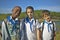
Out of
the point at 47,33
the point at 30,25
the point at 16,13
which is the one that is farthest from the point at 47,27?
the point at 16,13

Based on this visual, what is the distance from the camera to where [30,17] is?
1.71m

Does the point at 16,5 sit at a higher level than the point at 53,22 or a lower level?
higher

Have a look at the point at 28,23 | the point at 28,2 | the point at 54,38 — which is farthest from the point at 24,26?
the point at 54,38

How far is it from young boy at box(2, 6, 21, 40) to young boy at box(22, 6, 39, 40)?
10cm

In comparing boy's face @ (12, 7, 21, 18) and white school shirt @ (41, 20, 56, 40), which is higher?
boy's face @ (12, 7, 21, 18)

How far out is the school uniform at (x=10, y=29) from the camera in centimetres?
166

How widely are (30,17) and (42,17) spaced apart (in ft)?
0.57

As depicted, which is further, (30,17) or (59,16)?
(59,16)

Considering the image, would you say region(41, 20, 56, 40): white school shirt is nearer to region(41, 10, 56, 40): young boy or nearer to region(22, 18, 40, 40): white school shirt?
region(41, 10, 56, 40): young boy

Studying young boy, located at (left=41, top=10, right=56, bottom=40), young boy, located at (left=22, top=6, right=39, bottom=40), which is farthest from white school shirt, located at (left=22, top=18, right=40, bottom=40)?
young boy, located at (left=41, top=10, right=56, bottom=40)

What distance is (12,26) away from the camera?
169 centimetres

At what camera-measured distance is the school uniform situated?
166 centimetres

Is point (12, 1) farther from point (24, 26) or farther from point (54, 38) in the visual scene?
point (54, 38)

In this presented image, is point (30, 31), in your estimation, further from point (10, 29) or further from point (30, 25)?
point (10, 29)
